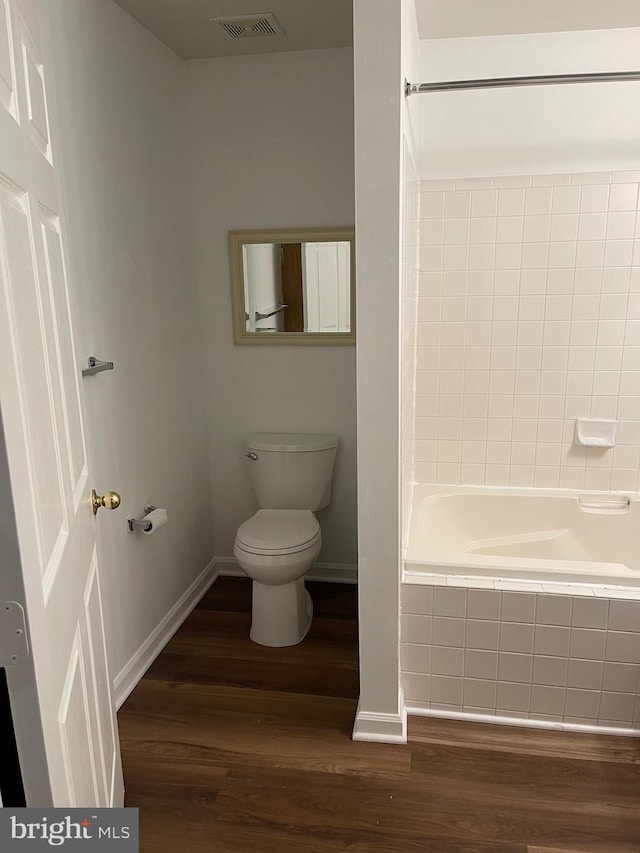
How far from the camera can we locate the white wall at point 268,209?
283cm

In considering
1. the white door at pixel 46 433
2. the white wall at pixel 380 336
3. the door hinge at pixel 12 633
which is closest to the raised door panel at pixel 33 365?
the white door at pixel 46 433

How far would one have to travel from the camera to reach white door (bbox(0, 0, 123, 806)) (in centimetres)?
100

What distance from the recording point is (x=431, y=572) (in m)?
2.27

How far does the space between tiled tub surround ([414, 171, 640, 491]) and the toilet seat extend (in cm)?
62

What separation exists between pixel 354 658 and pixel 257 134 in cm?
220

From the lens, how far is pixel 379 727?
2.21m

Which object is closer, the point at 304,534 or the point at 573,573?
the point at 573,573

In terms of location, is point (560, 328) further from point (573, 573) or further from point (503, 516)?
point (573, 573)

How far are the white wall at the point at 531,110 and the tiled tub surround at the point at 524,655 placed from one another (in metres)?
1.63

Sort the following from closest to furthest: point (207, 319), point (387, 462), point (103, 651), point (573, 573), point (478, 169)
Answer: point (103, 651), point (387, 462), point (573, 573), point (478, 169), point (207, 319)

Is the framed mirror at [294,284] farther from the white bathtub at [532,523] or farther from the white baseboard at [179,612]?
the white baseboard at [179,612]

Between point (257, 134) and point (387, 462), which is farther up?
point (257, 134)

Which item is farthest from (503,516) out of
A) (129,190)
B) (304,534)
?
(129,190)

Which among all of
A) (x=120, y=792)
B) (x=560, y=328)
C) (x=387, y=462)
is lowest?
(x=120, y=792)
